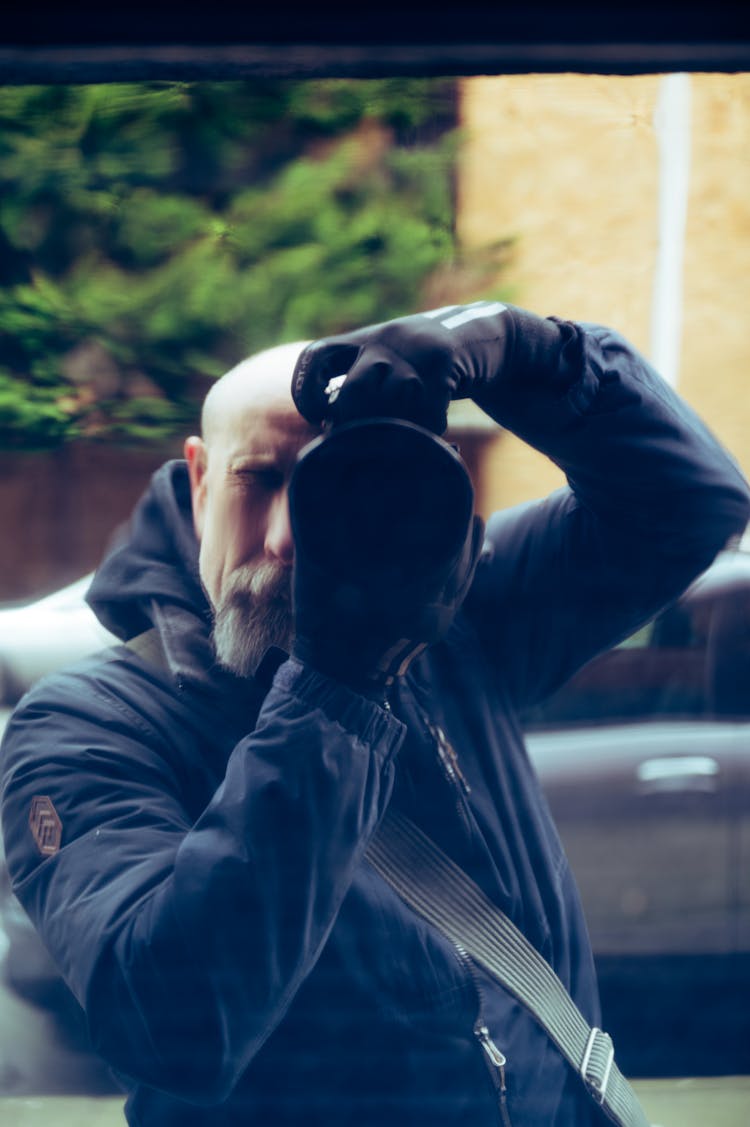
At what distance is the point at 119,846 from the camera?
104cm

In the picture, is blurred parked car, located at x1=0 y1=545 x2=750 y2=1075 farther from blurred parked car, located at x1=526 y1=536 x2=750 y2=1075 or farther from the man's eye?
the man's eye

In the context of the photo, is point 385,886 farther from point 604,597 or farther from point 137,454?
point 137,454

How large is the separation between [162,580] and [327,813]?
0.30 metres

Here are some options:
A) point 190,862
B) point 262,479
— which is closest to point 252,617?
point 262,479

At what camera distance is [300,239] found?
3.69 feet

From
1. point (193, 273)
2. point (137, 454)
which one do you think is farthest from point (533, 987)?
point (193, 273)

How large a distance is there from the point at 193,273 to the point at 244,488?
21 cm

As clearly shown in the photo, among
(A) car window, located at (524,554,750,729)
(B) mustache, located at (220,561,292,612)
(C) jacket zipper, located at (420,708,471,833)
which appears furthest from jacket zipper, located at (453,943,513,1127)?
(B) mustache, located at (220,561,292,612)

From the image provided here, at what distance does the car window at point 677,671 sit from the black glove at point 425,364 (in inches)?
14.9

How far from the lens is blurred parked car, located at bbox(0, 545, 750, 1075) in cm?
120

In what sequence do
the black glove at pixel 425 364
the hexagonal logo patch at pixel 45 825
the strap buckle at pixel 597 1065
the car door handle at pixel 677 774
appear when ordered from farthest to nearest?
1. the car door handle at pixel 677 774
2. the strap buckle at pixel 597 1065
3. the hexagonal logo patch at pixel 45 825
4. the black glove at pixel 425 364

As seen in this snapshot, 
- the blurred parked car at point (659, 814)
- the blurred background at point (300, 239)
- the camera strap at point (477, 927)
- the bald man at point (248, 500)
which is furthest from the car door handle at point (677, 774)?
the bald man at point (248, 500)

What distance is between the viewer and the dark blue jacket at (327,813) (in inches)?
39.3

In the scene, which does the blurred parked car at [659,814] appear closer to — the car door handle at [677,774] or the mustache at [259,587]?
the car door handle at [677,774]
